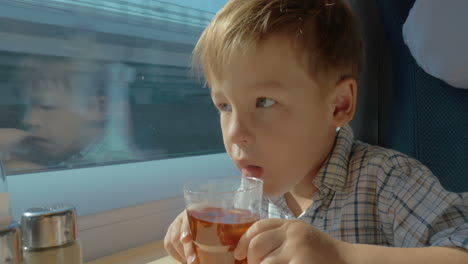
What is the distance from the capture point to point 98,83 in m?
1.04

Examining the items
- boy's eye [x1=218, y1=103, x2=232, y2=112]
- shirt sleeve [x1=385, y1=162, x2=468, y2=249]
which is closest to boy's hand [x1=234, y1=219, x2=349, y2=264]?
shirt sleeve [x1=385, y1=162, x2=468, y2=249]

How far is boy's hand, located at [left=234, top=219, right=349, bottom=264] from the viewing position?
51 cm

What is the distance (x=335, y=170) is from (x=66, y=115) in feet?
2.15

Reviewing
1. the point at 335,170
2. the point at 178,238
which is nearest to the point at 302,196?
the point at 335,170

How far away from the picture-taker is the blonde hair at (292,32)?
757 mm

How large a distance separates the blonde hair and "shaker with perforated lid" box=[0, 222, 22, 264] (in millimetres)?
446

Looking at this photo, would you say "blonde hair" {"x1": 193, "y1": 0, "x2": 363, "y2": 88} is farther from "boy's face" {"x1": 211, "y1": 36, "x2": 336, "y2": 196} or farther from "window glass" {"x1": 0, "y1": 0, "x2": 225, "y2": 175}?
"window glass" {"x1": 0, "y1": 0, "x2": 225, "y2": 175}

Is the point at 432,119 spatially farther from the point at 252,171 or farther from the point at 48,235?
the point at 48,235

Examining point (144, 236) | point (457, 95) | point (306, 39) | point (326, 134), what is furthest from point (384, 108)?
point (144, 236)

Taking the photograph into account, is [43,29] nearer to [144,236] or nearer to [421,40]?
[144,236]

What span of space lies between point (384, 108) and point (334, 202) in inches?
30.4

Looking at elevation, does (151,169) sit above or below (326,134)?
below

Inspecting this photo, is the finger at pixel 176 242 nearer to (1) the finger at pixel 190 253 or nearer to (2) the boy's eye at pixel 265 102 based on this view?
(1) the finger at pixel 190 253

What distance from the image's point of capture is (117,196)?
105 centimetres
